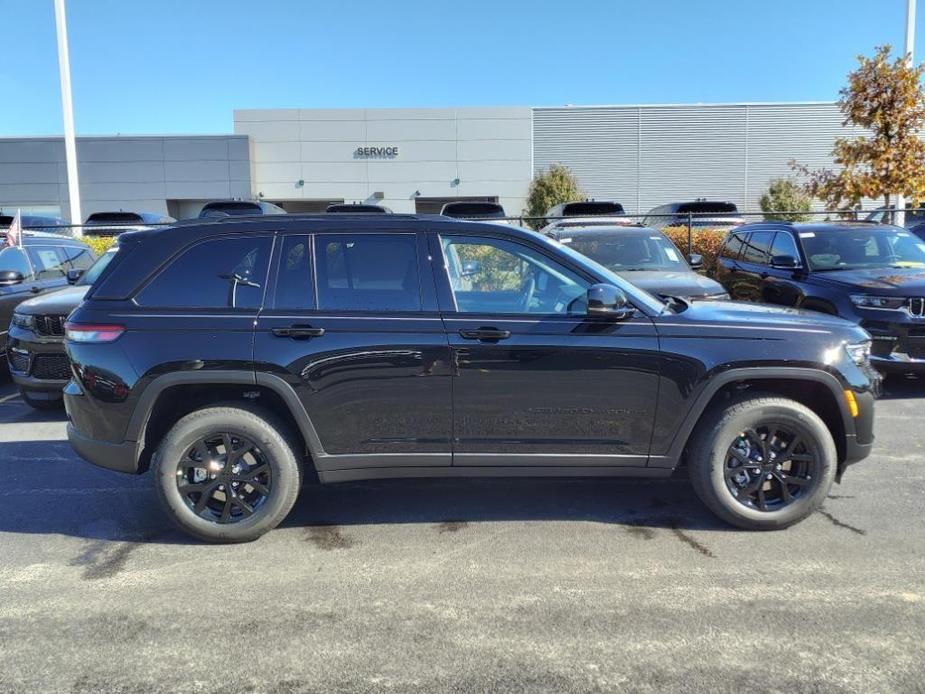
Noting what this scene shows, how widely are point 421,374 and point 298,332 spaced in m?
0.72

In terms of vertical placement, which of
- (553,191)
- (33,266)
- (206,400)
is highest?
(553,191)

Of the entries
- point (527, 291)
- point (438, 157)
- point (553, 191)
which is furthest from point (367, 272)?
point (438, 157)

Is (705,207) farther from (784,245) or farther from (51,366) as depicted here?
(51,366)

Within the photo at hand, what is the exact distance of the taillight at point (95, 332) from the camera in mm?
3906

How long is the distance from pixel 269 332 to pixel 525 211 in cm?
2920

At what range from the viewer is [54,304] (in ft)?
22.2

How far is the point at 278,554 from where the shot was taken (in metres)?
3.91

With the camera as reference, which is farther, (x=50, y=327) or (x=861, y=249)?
(x=861, y=249)

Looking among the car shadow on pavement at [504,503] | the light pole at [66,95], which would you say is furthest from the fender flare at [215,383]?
the light pole at [66,95]

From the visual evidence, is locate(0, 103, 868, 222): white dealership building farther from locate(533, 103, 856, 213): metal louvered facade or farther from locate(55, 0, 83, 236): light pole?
locate(55, 0, 83, 236): light pole

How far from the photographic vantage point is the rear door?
12.7 ft

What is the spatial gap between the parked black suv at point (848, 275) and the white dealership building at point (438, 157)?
78.8 feet

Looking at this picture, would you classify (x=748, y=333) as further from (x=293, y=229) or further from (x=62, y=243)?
(x=62, y=243)

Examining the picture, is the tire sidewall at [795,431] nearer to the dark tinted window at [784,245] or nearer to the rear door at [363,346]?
the rear door at [363,346]
